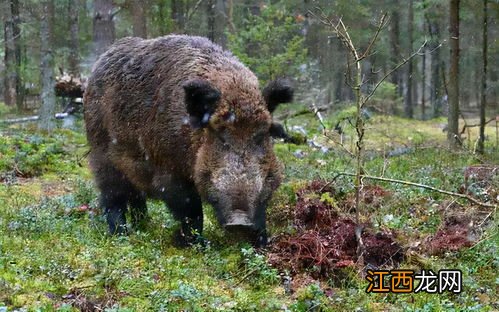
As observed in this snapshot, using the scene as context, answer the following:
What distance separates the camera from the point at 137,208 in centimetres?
795

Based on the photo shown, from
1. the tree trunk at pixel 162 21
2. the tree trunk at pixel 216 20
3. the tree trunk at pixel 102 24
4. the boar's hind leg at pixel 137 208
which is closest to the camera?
the boar's hind leg at pixel 137 208

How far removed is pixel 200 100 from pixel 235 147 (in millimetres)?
644

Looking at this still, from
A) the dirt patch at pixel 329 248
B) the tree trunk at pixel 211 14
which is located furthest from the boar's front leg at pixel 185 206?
the tree trunk at pixel 211 14

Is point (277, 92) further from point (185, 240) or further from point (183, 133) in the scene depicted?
point (185, 240)

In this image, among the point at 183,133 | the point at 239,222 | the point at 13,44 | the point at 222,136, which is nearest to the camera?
the point at 239,222

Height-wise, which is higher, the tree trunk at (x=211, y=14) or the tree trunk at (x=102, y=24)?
the tree trunk at (x=211, y=14)

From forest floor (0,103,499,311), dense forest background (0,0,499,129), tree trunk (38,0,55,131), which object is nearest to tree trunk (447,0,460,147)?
dense forest background (0,0,499,129)

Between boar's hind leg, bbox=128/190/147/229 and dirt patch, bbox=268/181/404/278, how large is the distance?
6.88ft

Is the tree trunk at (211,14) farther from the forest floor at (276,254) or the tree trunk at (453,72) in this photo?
the forest floor at (276,254)

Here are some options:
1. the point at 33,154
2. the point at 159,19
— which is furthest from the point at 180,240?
the point at 159,19

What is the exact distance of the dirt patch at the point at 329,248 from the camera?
566 cm

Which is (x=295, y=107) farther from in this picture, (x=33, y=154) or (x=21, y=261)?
(x=21, y=261)

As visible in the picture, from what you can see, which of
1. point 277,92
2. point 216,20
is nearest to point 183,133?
point 277,92

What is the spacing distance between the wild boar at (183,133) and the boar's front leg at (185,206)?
11mm
